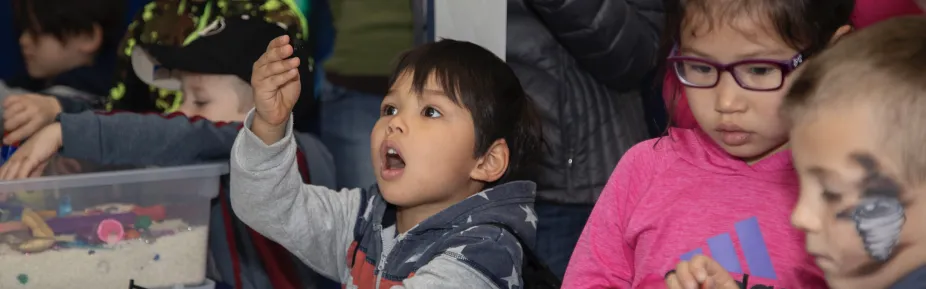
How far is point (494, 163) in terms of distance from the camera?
145 centimetres

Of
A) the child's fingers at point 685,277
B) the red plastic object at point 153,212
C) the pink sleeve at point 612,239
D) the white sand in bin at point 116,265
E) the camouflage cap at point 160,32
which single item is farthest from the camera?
the camouflage cap at point 160,32

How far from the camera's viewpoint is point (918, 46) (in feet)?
2.75

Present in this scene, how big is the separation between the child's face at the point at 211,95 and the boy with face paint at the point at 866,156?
3.64 feet

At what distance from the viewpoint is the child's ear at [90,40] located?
5.43ft

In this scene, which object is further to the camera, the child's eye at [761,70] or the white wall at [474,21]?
the white wall at [474,21]

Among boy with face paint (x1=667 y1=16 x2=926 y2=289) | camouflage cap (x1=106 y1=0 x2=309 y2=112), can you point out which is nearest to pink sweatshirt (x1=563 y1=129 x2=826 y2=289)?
boy with face paint (x1=667 y1=16 x2=926 y2=289)

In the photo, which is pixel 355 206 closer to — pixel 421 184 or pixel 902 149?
pixel 421 184

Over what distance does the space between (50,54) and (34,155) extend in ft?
0.59

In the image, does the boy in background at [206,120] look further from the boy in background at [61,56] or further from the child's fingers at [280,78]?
the child's fingers at [280,78]

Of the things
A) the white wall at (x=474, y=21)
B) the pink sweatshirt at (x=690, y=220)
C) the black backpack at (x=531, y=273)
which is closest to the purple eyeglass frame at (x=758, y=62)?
the pink sweatshirt at (x=690, y=220)

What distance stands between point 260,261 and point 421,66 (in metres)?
0.59

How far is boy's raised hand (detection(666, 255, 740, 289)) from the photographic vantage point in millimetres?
935

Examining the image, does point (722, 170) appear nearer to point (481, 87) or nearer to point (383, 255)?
point (481, 87)

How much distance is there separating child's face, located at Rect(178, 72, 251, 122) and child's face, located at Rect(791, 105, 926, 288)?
112 centimetres
